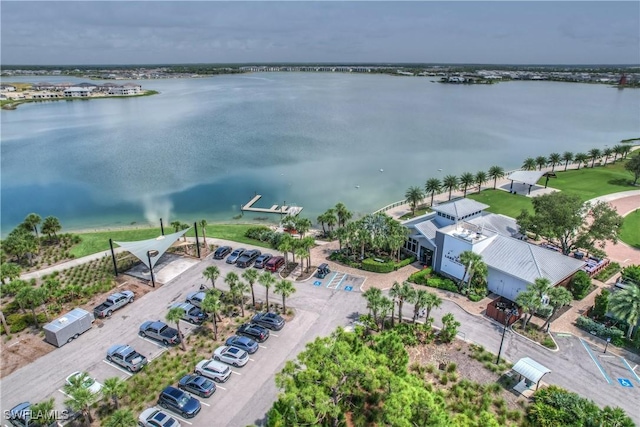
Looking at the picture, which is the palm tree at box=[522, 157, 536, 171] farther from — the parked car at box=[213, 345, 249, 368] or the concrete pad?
the parked car at box=[213, 345, 249, 368]

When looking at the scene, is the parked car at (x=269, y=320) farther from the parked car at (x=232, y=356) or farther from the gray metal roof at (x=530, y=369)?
the gray metal roof at (x=530, y=369)

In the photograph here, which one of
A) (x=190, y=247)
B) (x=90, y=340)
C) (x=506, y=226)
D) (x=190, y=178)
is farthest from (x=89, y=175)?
(x=506, y=226)

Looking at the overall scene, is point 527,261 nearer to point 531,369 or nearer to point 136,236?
point 531,369

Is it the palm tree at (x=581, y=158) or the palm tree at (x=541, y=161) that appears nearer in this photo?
the palm tree at (x=541, y=161)

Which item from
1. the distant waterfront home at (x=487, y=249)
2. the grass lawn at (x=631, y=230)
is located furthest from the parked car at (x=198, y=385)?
the grass lawn at (x=631, y=230)

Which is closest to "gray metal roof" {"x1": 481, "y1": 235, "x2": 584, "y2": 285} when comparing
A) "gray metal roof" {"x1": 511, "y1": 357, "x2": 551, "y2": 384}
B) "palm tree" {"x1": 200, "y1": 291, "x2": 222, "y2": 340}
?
"gray metal roof" {"x1": 511, "y1": 357, "x2": 551, "y2": 384}
